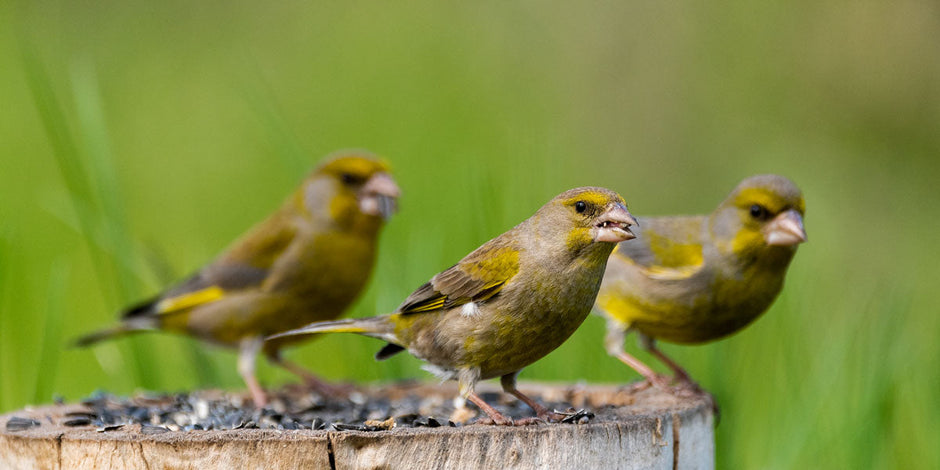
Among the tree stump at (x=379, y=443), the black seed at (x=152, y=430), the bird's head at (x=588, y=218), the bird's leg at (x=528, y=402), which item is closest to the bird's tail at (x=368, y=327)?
the tree stump at (x=379, y=443)

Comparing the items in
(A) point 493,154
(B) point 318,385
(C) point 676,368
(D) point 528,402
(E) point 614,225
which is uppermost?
(A) point 493,154

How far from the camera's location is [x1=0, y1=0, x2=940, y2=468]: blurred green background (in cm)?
548

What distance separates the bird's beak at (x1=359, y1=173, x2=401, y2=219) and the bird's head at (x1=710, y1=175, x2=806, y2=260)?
1.69 metres

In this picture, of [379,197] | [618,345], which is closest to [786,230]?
[618,345]

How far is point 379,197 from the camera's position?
5.75 m

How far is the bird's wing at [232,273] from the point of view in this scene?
5.98m

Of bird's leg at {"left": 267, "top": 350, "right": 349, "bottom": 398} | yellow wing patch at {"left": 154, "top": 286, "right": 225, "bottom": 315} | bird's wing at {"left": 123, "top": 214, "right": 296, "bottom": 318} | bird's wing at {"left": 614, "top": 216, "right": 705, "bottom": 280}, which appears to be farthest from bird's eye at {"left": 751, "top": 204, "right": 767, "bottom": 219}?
yellow wing patch at {"left": 154, "top": 286, "right": 225, "bottom": 315}

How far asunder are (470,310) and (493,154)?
575cm

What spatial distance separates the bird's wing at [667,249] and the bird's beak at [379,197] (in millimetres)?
1229

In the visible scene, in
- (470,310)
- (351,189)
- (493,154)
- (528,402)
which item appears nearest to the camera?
(470,310)

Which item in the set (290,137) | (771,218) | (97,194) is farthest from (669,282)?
(97,194)

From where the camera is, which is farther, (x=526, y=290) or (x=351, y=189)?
(x=351, y=189)

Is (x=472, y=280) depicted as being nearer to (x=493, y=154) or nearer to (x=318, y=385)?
(x=318, y=385)

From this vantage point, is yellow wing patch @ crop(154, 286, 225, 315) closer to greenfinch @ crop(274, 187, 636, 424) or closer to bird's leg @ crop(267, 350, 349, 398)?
bird's leg @ crop(267, 350, 349, 398)
